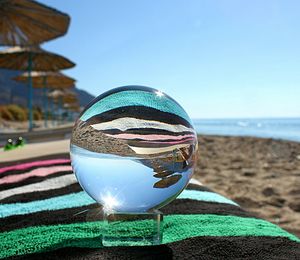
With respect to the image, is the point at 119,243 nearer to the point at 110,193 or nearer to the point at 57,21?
the point at 110,193

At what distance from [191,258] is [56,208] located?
0.74 metres

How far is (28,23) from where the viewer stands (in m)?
8.16

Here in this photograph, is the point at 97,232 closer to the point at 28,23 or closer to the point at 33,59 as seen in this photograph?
the point at 28,23

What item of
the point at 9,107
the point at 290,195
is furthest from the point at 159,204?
the point at 9,107

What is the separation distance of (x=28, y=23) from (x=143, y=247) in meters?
8.32

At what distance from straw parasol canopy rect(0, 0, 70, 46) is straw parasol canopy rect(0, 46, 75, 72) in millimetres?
2632

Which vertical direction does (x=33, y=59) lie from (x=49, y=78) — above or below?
above

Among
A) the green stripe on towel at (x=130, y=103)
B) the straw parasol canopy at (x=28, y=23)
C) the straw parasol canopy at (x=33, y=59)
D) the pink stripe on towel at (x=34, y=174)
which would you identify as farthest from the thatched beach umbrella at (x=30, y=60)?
the green stripe on towel at (x=130, y=103)

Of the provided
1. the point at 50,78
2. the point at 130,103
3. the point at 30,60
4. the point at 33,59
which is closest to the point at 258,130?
the point at 50,78

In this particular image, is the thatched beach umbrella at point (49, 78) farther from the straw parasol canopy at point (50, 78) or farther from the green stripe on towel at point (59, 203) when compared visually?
the green stripe on towel at point (59, 203)

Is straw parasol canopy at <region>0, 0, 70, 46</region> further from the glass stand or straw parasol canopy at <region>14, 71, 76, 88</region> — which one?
straw parasol canopy at <region>14, 71, 76, 88</region>

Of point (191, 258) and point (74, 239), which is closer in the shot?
point (191, 258)

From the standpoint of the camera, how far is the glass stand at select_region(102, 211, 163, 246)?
102cm

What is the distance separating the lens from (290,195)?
4207 millimetres
